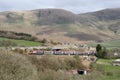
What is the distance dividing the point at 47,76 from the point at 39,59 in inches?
1105

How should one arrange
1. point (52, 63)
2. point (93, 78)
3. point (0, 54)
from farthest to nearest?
point (52, 63)
point (93, 78)
point (0, 54)

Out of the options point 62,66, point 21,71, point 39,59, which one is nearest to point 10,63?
point 21,71

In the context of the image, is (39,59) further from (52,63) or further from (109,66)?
(109,66)

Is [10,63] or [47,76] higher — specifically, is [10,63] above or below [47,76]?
above

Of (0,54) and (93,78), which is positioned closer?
(0,54)

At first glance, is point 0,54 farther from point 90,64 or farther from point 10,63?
point 90,64

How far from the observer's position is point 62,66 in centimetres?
8062

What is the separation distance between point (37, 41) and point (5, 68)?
90.8 metres

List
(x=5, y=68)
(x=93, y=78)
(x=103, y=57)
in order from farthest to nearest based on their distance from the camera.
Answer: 1. (x=103, y=57)
2. (x=93, y=78)
3. (x=5, y=68)

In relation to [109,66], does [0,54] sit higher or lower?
higher

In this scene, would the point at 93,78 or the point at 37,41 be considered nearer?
the point at 93,78

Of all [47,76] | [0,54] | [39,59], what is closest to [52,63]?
[39,59]

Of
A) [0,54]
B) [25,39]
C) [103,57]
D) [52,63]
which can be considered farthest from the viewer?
[25,39]

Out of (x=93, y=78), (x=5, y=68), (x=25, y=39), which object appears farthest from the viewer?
(x=25, y=39)
